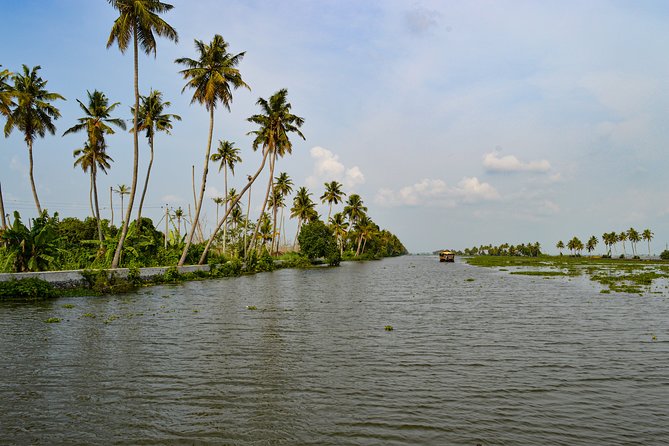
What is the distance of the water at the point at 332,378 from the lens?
663cm

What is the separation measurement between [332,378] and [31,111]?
135 ft

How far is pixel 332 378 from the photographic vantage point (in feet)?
30.8

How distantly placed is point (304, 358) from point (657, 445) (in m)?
7.34

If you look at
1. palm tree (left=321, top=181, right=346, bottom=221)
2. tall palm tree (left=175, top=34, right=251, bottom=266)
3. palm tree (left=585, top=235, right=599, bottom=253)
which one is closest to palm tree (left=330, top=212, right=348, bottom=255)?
A: palm tree (left=321, top=181, right=346, bottom=221)

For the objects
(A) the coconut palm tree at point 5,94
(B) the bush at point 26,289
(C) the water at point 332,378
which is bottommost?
(C) the water at point 332,378

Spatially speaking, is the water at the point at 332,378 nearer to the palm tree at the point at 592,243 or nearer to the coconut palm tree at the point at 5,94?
the coconut palm tree at the point at 5,94

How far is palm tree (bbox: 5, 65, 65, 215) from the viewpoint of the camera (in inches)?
1438

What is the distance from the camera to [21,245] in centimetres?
2497

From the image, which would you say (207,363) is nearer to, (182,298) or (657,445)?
(657,445)

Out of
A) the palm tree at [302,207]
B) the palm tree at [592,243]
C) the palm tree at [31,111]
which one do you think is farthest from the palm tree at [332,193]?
the palm tree at [592,243]

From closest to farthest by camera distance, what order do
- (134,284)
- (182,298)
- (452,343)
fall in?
(452,343) < (182,298) < (134,284)

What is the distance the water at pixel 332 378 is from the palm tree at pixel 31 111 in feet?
84.0

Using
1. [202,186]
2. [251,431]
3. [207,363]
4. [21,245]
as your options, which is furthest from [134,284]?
[251,431]

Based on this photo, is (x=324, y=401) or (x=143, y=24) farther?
(x=143, y=24)
